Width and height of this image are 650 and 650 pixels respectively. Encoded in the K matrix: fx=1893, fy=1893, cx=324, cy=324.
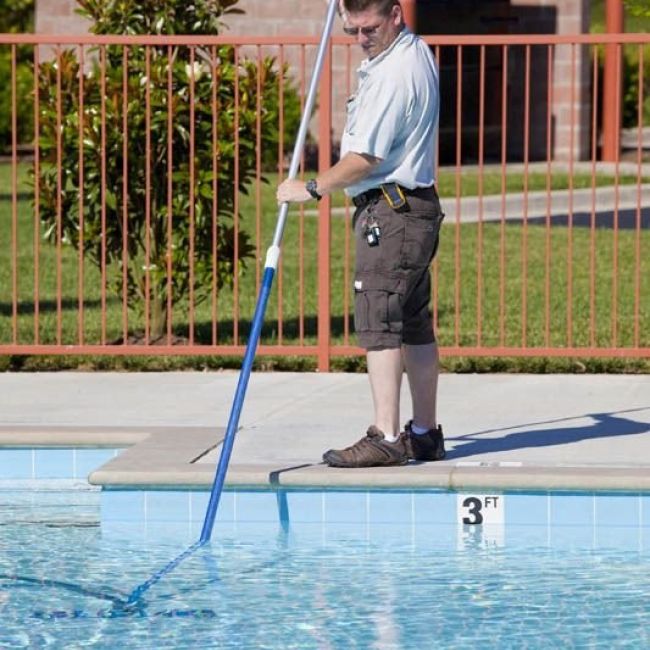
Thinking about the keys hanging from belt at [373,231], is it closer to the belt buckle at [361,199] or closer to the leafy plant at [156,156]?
the belt buckle at [361,199]

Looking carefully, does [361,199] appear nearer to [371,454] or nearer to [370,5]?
[370,5]

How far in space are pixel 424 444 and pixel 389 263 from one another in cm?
76

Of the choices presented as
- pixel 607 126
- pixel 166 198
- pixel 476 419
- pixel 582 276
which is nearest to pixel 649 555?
pixel 476 419

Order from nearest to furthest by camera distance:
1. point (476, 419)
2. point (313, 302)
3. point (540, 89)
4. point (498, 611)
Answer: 1. point (498, 611)
2. point (476, 419)
3. point (313, 302)
4. point (540, 89)

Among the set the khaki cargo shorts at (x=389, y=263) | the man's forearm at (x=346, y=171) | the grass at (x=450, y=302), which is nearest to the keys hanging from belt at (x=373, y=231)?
the khaki cargo shorts at (x=389, y=263)

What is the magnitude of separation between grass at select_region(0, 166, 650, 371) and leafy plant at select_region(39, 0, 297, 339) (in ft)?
1.11

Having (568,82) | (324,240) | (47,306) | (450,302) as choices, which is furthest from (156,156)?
(568,82)

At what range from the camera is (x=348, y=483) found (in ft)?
22.4

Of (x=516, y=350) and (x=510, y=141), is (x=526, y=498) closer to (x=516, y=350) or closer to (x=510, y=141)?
(x=516, y=350)

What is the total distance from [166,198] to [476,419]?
307 centimetres

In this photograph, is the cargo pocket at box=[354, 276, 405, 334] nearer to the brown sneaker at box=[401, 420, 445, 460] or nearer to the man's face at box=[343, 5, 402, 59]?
the brown sneaker at box=[401, 420, 445, 460]

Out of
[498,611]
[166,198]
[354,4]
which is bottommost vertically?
[498,611]

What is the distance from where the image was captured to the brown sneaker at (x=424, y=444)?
23.6 ft

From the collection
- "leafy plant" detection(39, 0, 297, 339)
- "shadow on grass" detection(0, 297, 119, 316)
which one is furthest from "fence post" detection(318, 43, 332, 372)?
"shadow on grass" detection(0, 297, 119, 316)
